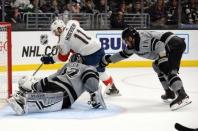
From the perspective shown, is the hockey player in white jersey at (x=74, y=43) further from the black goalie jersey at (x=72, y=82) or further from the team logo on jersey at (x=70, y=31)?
the black goalie jersey at (x=72, y=82)

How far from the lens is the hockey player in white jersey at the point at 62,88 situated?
5016 millimetres

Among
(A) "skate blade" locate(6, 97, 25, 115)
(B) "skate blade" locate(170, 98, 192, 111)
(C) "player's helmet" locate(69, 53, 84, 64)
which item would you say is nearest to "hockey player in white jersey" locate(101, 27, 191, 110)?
(B) "skate blade" locate(170, 98, 192, 111)

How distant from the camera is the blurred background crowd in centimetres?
976

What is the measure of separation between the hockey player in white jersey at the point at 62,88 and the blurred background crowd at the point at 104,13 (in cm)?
415

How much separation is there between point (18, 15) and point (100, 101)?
4928 mm

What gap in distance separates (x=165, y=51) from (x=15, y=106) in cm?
168

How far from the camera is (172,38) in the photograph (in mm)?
5496

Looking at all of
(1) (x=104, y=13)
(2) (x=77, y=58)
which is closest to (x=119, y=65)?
(1) (x=104, y=13)

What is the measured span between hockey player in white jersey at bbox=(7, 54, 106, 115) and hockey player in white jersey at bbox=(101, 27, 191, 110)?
1.94 ft

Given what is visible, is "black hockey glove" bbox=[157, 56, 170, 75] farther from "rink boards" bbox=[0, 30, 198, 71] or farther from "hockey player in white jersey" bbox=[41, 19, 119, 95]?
"rink boards" bbox=[0, 30, 198, 71]

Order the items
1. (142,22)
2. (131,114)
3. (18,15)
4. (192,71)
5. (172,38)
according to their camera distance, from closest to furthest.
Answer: (131,114)
(172,38)
(192,71)
(18,15)
(142,22)

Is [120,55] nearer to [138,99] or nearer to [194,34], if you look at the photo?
[138,99]

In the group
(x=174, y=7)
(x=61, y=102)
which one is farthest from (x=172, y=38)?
(x=174, y=7)

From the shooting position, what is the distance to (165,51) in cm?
546
